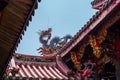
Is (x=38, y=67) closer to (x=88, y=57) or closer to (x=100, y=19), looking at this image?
(x=88, y=57)

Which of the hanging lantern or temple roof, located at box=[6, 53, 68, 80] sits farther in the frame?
temple roof, located at box=[6, 53, 68, 80]

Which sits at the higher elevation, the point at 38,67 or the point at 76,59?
the point at 76,59

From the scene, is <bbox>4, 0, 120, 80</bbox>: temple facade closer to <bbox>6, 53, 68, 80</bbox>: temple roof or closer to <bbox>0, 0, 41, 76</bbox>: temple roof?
<bbox>6, 53, 68, 80</bbox>: temple roof

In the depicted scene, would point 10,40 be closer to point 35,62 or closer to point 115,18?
point 115,18

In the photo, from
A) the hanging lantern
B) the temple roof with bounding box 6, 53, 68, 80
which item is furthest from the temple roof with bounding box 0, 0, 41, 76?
the temple roof with bounding box 6, 53, 68, 80

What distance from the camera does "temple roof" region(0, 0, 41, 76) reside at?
5.17m

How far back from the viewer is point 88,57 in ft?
41.6

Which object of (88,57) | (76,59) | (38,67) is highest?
(88,57)

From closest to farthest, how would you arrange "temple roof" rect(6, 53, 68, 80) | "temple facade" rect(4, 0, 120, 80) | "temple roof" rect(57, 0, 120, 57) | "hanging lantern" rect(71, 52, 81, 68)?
"temple roof" rect(57, 0, 120, 57) → "temple facade" rect(4, 0, 120, 80) → "hanging lantern" rect(71, 52, 81, 68) → "temple roof" rect(6, 53, 68, 80)

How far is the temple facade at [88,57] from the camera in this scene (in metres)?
9.95

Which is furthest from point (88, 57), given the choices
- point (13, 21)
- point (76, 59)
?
point (13, 21)

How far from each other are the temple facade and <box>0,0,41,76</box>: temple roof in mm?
3493

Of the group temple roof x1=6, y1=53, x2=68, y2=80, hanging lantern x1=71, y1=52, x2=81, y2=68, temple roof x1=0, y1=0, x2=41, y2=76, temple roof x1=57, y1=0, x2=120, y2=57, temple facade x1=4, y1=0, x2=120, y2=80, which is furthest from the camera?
temple roof x1=6, y1=53, x2=68, y2=80

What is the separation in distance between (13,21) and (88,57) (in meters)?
7.32
